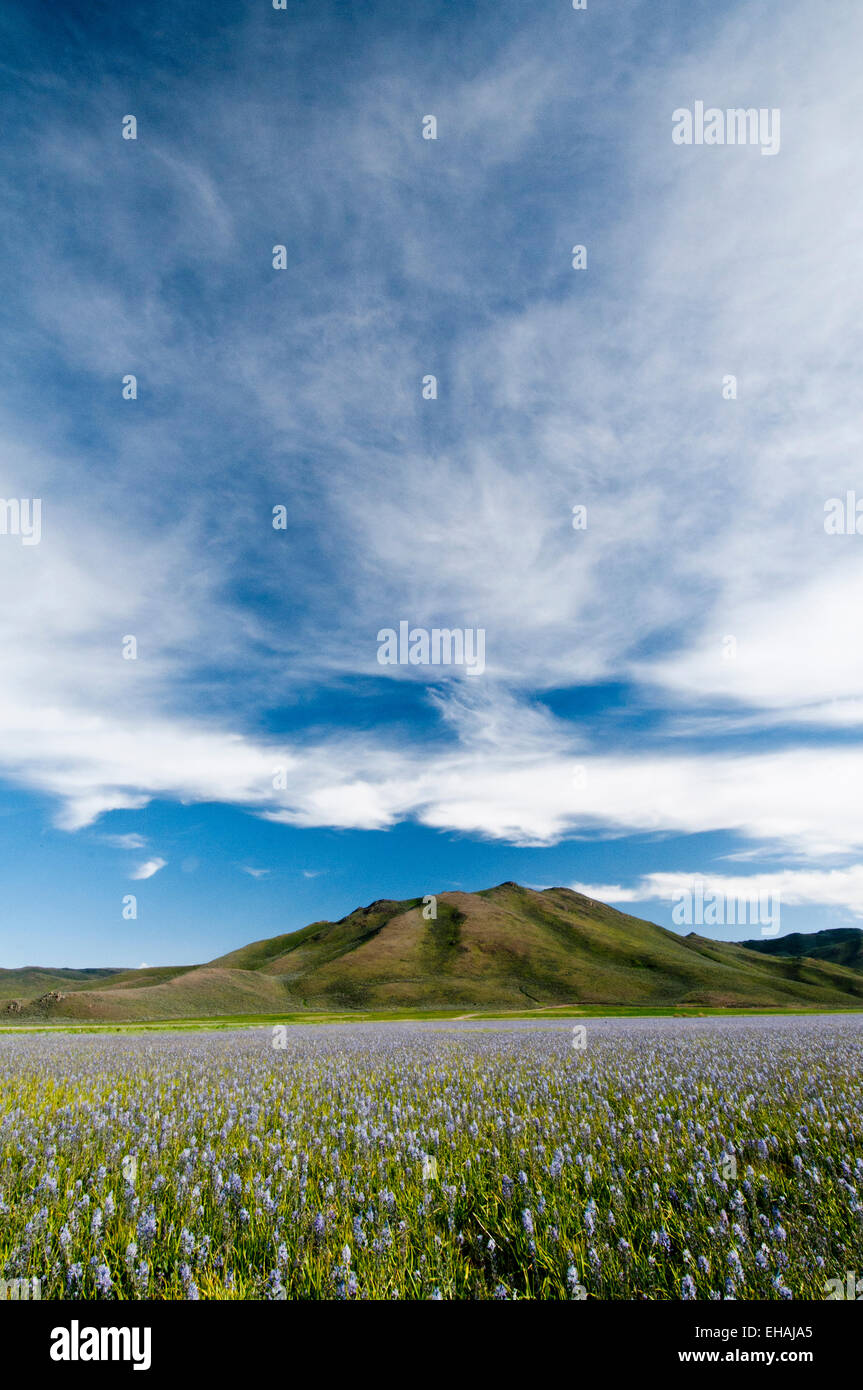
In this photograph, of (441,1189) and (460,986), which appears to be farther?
(460,986)

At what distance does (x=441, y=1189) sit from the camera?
17.9ft

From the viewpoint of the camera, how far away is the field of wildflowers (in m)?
3.89

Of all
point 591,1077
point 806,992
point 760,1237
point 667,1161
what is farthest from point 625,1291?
point 806,992

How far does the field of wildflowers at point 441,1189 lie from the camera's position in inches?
153

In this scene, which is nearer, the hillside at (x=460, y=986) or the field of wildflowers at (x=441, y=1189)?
the field of wildflowers at (x=441, y=1189)

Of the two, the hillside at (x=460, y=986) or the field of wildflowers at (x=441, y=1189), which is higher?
the field of wildflowers at (x=441, y=1189)

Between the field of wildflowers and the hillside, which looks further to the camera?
the hillside

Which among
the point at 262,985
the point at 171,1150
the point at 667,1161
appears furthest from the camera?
the point at 262,985

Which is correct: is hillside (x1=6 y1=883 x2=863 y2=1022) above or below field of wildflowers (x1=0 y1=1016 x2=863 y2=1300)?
below

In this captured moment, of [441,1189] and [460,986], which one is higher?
[441,1189]

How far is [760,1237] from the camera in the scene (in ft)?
14.5

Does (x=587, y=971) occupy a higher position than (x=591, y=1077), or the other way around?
(x=591, y=1077)
